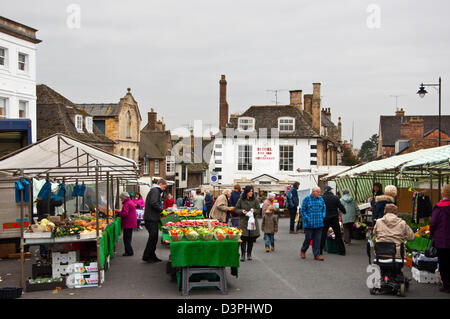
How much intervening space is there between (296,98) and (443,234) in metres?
40.7

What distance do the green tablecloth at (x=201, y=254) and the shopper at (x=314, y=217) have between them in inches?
176

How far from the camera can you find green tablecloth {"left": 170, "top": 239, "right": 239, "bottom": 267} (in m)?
9.36

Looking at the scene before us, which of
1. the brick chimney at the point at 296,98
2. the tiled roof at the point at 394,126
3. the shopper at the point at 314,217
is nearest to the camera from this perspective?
the shopper at the point at 314,217

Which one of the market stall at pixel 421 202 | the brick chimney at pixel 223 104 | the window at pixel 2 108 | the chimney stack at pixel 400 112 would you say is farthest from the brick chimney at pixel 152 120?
the market stall at pixel 421 202

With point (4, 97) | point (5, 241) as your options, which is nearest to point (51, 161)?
point (5, 241)

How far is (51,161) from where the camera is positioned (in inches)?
543

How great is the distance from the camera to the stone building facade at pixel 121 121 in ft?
161

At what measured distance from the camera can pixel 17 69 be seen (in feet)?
102

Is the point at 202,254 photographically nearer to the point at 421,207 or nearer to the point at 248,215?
the point at 248,215

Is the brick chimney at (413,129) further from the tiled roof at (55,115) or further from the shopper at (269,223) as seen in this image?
the shopper at (269,223)

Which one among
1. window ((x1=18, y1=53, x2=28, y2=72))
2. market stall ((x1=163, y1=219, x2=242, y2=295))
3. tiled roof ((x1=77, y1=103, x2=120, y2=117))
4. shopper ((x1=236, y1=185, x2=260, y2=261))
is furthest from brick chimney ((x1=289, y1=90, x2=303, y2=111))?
market stall ((x1=163, y1=219, x2=242, y2=295))

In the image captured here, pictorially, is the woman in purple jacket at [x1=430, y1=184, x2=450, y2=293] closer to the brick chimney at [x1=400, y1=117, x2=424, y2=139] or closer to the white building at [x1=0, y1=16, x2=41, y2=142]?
the white building at [x1=0, y1=16, x2=41, y2=142]

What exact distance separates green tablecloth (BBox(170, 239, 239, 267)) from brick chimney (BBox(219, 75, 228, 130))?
4238cm
